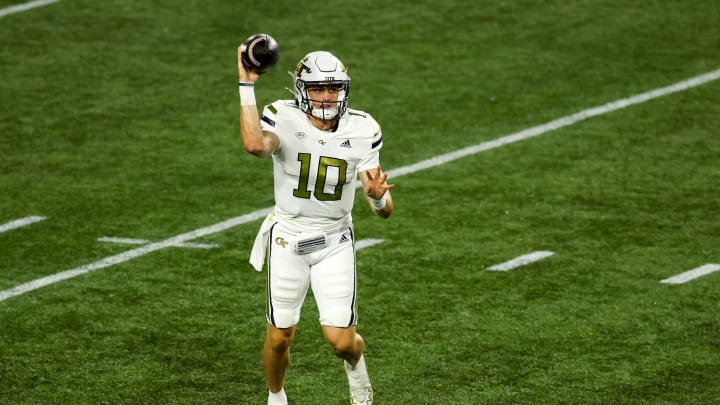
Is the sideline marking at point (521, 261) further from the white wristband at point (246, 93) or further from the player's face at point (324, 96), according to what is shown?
the white wristband at point (246, 93)

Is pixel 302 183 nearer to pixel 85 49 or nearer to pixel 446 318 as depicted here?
pixel 446 318

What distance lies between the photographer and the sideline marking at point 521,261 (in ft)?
31.7

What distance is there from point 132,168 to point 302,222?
491 cm

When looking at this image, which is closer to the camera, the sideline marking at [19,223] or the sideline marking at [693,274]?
the sideline marking at [693,274]

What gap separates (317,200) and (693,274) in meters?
3.67

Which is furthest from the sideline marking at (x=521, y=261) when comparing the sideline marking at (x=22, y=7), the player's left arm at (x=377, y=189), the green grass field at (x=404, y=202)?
the sideline marking at (x=22, y=7)

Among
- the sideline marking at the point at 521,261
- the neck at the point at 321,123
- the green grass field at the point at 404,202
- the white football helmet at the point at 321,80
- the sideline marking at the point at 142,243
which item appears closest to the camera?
the white football helmet at the point at 321,80

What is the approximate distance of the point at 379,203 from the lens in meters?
6.80

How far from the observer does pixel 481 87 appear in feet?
44.3

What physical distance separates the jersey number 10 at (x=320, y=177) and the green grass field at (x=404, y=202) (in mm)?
1316

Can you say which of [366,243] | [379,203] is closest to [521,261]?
[366,243]

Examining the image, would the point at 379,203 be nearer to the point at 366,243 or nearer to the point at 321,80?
the point at 321,80

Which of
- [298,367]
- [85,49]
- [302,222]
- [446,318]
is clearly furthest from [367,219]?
[85,49]

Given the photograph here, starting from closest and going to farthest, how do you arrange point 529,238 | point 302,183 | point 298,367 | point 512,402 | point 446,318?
1. point 302,183
2. point 512,402
3. point 298,367
4. point 446,318
5. point 529,238
